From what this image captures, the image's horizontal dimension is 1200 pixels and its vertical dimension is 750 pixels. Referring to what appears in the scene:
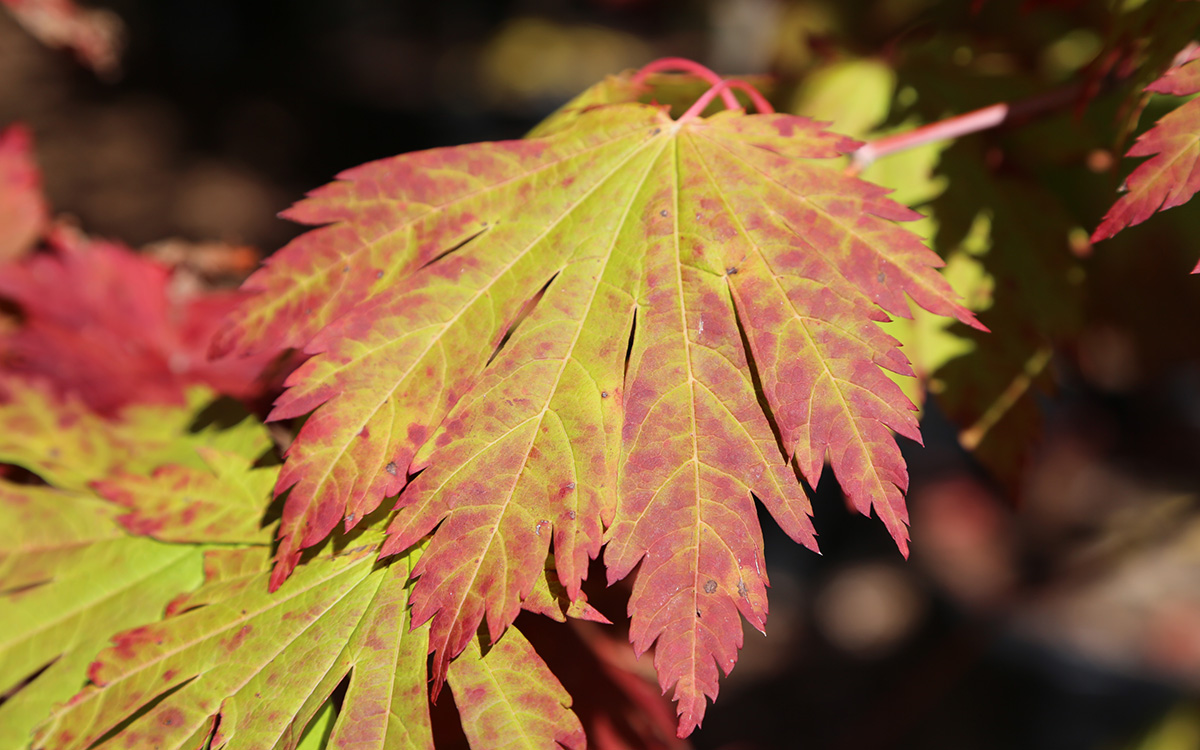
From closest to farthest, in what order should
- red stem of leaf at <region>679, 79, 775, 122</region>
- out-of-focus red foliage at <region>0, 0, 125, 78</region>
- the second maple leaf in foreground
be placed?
the second maple leaf in foreground
red stem of leaf at <region>679, 79, 775, 122</region>
out-of-focus red foliage at <region>0, 0, 125, 78</region>

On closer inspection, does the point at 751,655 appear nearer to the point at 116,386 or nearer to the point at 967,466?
the point at 967,466

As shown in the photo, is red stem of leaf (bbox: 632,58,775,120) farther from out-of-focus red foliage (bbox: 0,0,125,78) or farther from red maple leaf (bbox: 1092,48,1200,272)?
out-of-focus red foliage (bbox: 0,0,125,78)

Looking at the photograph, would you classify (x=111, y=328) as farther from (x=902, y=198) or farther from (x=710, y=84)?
(x=902, y=198)

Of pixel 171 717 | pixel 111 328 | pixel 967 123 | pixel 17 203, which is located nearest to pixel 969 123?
pixel 967 123

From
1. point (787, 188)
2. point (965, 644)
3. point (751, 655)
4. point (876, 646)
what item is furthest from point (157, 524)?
point (876, 646)

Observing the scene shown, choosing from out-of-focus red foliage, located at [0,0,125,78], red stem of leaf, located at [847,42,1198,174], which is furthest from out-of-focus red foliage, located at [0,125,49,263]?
red stem of leaf, located at [847,42,1198,174]

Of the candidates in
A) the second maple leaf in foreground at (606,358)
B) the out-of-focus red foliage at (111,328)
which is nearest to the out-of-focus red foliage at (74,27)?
the out-of-focus red foliage at (111,328)

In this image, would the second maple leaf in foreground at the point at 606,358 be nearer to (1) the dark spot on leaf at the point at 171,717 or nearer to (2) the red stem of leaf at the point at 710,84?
(2) the red stem of leaf at the point at 710,84
